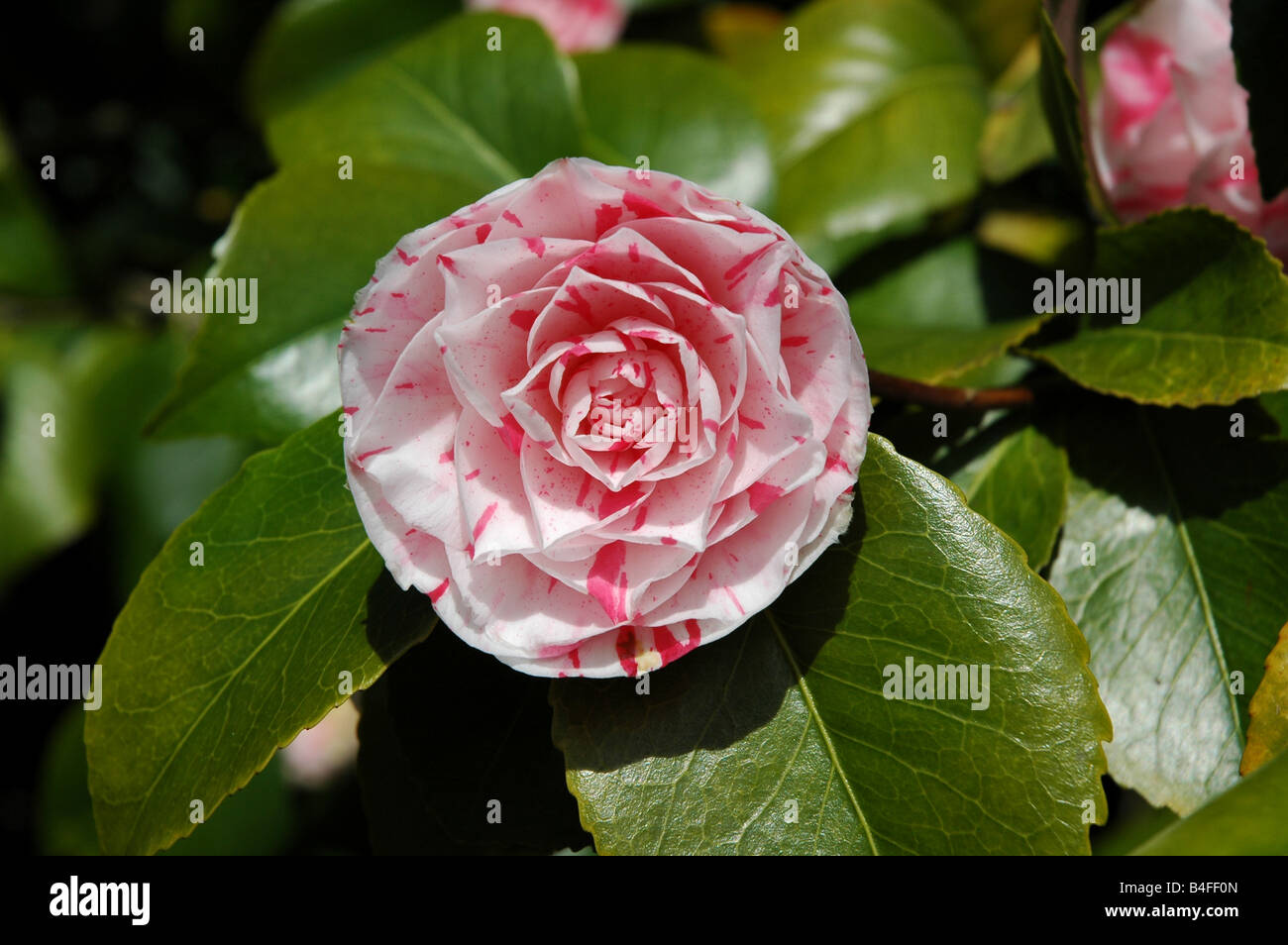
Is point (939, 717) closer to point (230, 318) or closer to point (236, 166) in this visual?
point (230, 318)

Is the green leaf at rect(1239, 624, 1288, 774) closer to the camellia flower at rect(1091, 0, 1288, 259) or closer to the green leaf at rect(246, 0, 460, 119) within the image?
the camellia flower at rect(1091, 0, 1288, 259)

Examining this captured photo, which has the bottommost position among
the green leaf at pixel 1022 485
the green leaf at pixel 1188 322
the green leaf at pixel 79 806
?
the green leaf at pixel 79 806

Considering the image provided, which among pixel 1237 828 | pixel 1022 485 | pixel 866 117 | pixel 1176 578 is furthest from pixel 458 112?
pixel 1237 828

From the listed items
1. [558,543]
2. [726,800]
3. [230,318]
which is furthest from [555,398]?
[230,318]

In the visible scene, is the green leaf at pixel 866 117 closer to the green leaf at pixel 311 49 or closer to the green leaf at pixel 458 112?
the green leaf at pixel 458 112

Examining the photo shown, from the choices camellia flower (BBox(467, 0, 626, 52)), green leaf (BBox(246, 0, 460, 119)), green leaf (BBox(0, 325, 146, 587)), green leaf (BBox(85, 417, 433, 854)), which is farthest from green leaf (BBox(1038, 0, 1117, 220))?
green leaf (BBox(0, 325, 146, 587))

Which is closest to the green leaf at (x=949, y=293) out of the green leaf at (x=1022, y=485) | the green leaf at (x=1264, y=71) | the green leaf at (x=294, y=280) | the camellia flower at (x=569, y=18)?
the green leaf at (x=1022, y=485)
